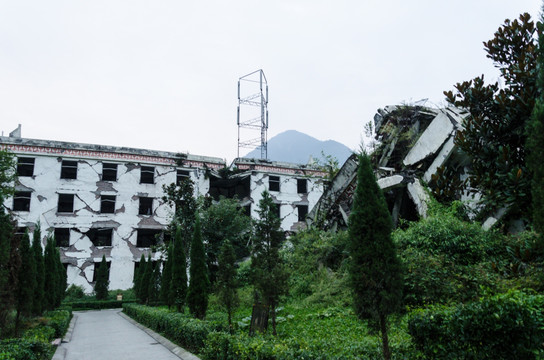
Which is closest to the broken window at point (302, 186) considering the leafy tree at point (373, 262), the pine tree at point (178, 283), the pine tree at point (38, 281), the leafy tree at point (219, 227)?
the leafy tree at point (219, 227)

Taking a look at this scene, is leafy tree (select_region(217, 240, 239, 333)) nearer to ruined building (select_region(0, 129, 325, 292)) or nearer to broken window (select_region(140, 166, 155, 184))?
ruined building (select_region(0, 129, 325, 292))

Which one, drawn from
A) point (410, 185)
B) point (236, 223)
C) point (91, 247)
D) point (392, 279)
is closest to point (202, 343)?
point (392, 279)

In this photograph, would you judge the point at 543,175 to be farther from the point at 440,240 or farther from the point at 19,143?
the point at 19,143

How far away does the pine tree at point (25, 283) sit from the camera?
34.3 feet

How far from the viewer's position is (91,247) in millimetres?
28781

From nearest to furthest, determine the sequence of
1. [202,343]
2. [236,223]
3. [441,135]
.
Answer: [202,343] → [441,135] → [236,223]

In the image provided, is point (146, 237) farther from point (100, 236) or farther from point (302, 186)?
point (302, 186)

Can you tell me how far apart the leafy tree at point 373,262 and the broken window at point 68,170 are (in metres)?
28.7

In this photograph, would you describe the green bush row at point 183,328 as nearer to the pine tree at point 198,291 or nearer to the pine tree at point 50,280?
the pine tree at point 198,291

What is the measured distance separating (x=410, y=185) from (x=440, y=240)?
382 centimetres

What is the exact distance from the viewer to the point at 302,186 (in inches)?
1394

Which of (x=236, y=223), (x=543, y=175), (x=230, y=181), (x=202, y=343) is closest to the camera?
(x=543, y=175)

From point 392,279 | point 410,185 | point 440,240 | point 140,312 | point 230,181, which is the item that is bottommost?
point 140,312

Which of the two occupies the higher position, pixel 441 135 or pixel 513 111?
pixel 441 135
